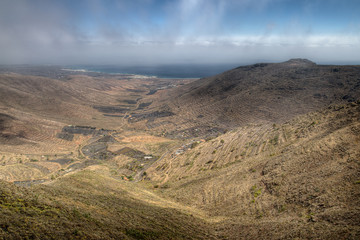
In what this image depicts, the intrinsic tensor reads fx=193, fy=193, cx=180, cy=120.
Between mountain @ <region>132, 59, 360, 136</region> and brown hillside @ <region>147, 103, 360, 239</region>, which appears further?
mountain @ <region>132, 59, 360, 136</region>

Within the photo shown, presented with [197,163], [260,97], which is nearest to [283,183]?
[197,163]

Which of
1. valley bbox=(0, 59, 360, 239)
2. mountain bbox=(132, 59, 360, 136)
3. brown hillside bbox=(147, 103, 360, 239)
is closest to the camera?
valley bbox=(0, 59, 360, 239)

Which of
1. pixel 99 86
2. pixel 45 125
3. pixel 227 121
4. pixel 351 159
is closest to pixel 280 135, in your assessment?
pixel 351 159

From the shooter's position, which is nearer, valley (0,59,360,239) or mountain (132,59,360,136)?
valley (0,59,360,239)

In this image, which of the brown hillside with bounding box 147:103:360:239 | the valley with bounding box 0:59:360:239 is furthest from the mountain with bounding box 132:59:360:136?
the brown hillside with bounding box 147:103:360:239

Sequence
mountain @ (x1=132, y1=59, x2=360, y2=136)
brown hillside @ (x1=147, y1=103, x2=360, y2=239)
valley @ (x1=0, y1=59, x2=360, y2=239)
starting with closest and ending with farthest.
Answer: valley @ (x1=0, y1=59, x2=360, y2=239) < brown hillside @ (x1=147, y1=103, x2=360, y2=239) < mountain @ (x1=132, y1=59, x2=360, y2=136)

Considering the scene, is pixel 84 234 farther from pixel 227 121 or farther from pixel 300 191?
pixel 227 121

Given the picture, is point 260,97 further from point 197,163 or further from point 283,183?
point 283,183

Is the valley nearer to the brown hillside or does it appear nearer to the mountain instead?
the brown hillside
